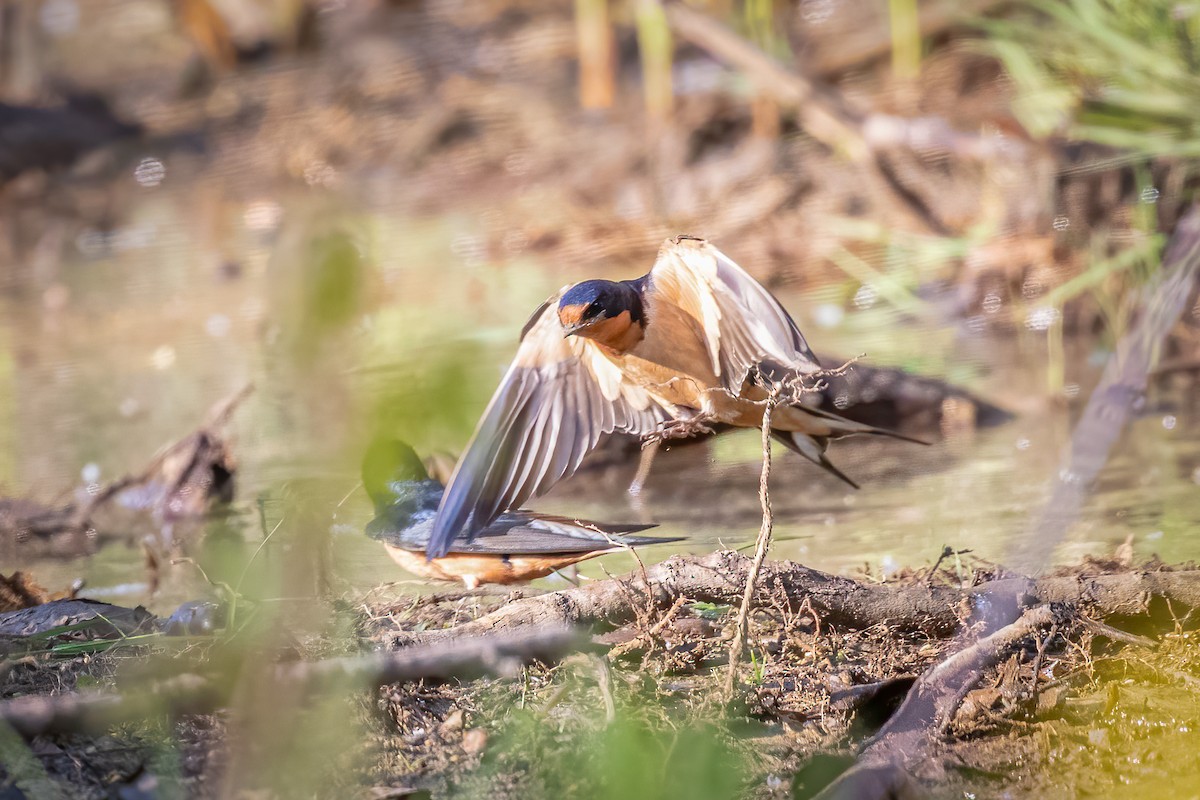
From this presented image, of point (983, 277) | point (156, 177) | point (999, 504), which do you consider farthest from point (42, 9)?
point (999, 504)

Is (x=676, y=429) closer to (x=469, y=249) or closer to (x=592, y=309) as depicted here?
(x=592, y=309)

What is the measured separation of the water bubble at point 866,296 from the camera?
24.2 ft

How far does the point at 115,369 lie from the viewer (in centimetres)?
736

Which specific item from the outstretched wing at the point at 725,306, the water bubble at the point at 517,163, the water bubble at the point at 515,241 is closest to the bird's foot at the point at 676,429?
the outstretched wing at the point at 725,306

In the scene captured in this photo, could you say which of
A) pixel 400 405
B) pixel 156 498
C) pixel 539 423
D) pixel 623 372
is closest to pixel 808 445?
pixel 623 372

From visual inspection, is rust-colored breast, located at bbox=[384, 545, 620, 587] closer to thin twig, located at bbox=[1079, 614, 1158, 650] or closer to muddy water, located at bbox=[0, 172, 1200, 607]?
muddy water, located at bbox=[0, 172, 1200, 607]

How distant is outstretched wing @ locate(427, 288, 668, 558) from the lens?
3.15 meters

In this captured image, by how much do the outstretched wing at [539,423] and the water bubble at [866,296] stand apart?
4.06m

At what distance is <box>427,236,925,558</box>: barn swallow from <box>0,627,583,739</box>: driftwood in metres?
0.65

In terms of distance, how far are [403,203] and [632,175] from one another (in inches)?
74.8

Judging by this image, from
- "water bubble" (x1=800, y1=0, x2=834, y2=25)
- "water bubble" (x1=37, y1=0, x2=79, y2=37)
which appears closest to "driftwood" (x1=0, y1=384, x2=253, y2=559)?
"water bubble" (x1=800, y1=0, x2=834, y2=25)

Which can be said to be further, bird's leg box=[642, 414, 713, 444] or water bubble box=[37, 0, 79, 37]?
water bubble box=[37, 0, 79, 37]

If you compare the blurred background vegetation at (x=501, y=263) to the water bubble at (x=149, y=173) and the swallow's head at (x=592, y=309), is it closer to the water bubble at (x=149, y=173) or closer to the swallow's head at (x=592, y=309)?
the water bubble at (x=149, y=173)

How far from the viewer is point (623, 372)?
3.57m
